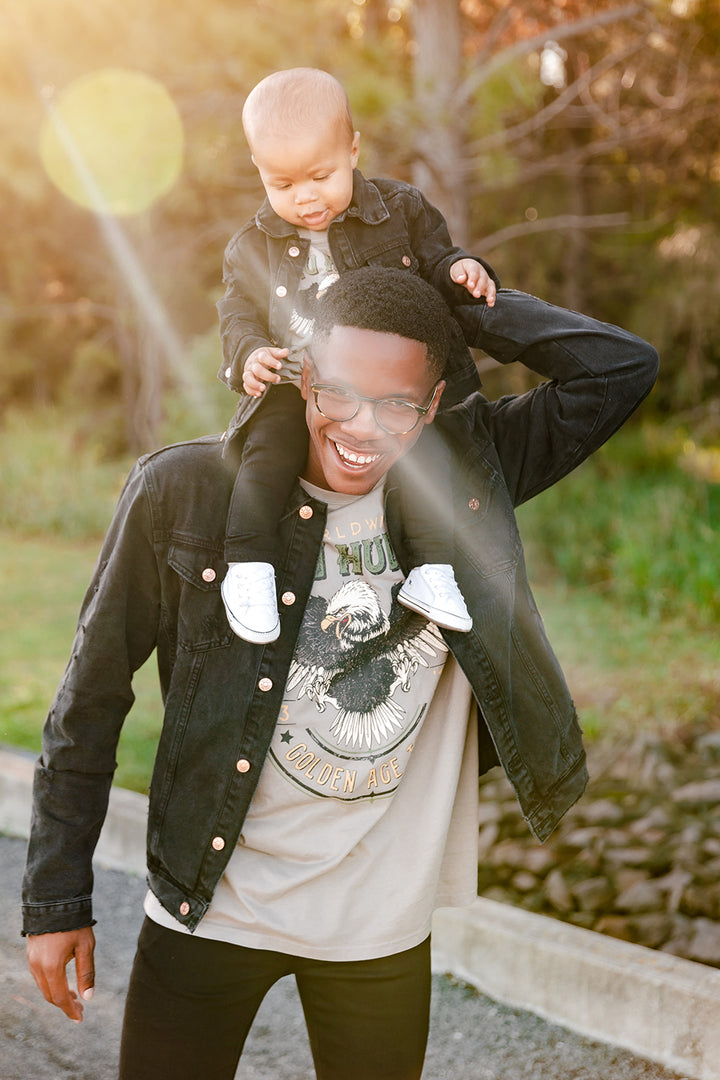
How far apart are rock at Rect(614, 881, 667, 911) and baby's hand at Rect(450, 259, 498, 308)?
272 centimetres

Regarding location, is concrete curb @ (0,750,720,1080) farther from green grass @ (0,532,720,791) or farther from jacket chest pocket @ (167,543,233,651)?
green grass @ (0,532,720,791)

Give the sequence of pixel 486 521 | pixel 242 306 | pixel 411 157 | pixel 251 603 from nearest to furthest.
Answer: pixel 251 603 → pixel 486 521 → pixel 242 306 → pixel 411 157

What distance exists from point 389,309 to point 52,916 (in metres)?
1.22

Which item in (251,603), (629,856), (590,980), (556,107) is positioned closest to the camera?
(251,603)

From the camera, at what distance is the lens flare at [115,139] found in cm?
809

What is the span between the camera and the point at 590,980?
3.02 meters

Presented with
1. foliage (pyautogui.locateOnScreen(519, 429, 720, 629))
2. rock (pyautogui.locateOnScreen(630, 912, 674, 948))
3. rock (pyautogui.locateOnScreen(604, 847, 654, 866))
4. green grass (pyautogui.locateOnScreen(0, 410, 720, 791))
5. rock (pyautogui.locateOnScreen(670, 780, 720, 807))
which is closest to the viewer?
rock (pyautogui.locateOnScreen(630, 912, 674, 948))

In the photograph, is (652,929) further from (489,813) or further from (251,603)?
(251,603)

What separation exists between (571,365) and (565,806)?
→ 2.83 ft

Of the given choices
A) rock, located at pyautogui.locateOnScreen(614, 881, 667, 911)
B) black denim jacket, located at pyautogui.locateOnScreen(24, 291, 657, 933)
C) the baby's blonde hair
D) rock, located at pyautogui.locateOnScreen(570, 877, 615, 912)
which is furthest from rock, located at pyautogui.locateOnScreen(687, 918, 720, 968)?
the baby's blonde hair

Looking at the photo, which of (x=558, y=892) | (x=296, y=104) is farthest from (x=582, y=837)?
(x=296, y=104)

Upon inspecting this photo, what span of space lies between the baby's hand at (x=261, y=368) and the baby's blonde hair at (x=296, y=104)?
0.56 metres

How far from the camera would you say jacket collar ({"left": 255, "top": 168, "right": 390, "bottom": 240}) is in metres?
2.20

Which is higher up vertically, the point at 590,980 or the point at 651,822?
the point at 651,822
